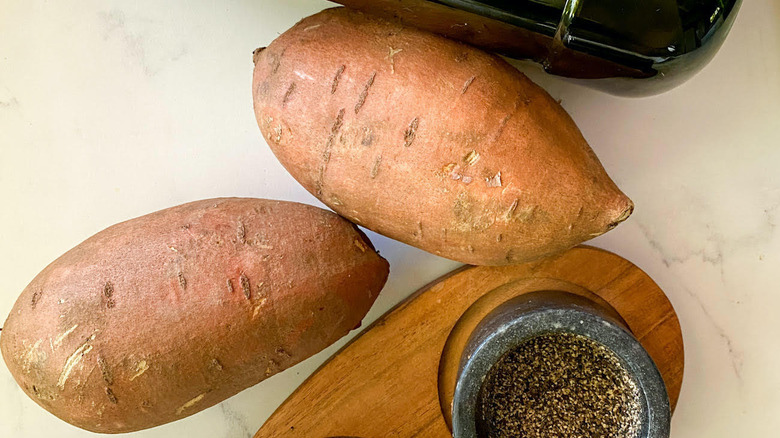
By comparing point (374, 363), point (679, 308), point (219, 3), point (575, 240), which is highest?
point (219, 3)

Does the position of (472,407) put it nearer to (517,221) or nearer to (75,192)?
(517,221)

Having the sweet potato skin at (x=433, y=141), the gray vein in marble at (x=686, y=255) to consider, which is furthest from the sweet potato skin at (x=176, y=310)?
the gray vein in marble at (x=686, y=255)

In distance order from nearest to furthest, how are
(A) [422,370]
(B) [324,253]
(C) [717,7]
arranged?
(C) [717,7] < (B) [324,253] < (A) [422,370]

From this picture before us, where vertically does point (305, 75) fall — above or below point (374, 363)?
above

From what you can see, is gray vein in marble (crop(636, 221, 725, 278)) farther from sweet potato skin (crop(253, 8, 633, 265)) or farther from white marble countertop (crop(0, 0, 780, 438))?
sweet potato skin (crop(253, 8, 633, 265))

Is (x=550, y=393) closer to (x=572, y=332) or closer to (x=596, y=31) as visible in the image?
(x=572, y=332)

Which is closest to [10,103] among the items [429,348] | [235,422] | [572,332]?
[235,422]

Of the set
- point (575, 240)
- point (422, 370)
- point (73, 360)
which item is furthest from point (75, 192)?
point (575, 240)

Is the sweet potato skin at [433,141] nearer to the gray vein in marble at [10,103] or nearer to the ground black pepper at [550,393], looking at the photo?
the ground black pepper at [550,393]
